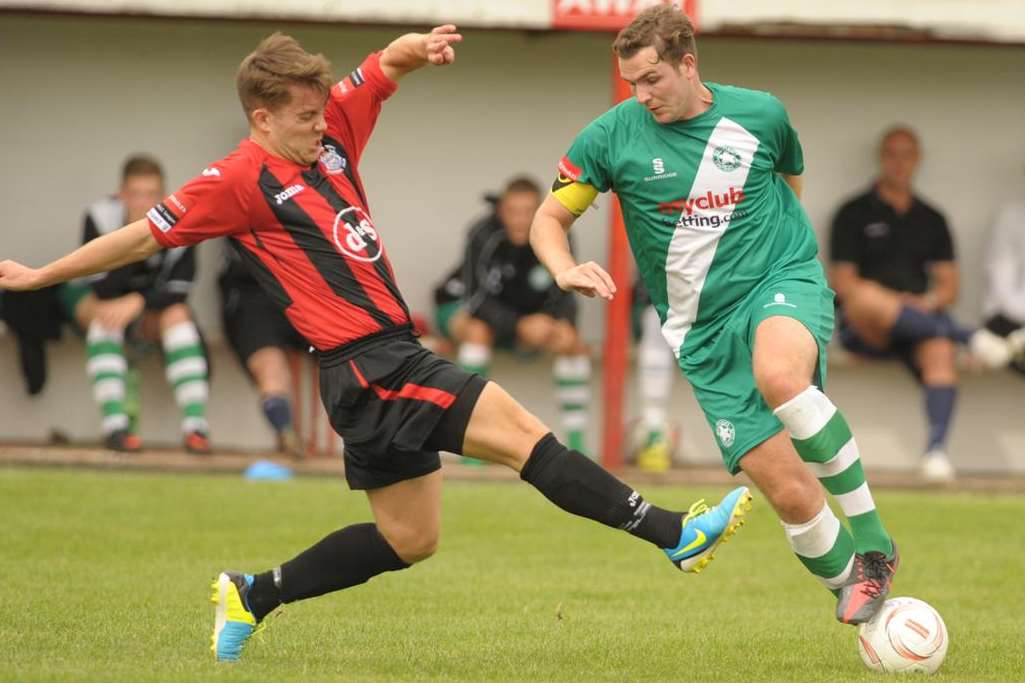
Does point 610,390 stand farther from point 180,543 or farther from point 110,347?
point 180,543

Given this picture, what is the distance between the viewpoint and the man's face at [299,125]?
5.54 m

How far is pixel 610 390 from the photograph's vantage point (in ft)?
38.7

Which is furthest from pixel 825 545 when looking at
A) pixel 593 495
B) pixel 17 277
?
pixel 17 277

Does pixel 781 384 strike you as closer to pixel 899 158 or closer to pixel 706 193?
pixel 706 193

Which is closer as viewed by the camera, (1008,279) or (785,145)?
(785,145)

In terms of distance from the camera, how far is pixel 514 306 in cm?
1180

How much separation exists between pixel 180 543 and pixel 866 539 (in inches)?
157

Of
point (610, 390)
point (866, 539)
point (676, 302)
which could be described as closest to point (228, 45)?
point (610, 390)

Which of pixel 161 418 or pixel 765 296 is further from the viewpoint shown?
pixel 161 418

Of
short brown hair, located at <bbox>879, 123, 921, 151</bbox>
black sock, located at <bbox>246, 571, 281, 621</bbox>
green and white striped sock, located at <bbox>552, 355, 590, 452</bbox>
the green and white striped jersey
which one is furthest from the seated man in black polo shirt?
black sock, located at <bbox>246, 571, 281, 621</bbox>

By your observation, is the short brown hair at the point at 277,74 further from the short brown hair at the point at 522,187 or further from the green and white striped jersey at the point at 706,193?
the short brown hair at the point at 522,187

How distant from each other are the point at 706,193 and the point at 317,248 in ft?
4.38

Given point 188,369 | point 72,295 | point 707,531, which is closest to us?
point 707,531

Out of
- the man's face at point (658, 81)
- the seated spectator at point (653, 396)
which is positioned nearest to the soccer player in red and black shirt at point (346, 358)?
the man's face at point (658, 81)
